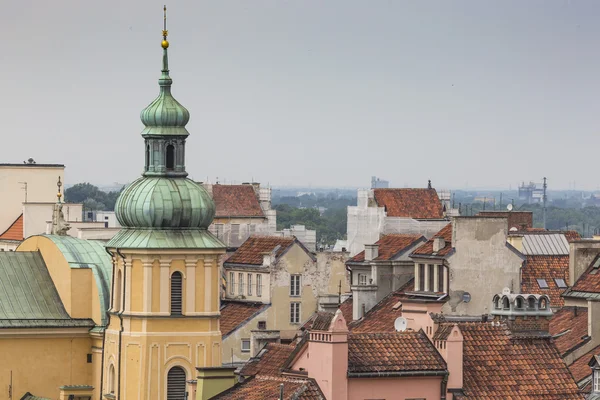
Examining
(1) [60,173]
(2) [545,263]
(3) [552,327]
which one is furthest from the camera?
(1) [60,173]

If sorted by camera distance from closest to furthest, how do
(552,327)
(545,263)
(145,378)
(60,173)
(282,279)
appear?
(145,378), (552,327), (545,263), (282,279), (60,173)

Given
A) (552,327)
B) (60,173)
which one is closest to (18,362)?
(552,327)

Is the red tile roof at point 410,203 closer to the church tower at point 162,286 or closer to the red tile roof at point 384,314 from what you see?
the red tile roof at point 384,314

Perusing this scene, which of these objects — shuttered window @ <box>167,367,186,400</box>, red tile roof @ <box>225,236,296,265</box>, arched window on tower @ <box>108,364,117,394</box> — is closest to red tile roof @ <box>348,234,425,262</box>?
red tile roof @ <box>225,236,296,265</box>

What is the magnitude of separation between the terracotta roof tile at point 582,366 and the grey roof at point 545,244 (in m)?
35.1

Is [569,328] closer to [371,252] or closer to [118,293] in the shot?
[118,293]

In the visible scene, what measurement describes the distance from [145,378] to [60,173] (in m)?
57.9

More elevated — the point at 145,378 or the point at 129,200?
the point at 129,200

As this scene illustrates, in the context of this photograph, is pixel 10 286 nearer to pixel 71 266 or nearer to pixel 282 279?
pixel 71 266

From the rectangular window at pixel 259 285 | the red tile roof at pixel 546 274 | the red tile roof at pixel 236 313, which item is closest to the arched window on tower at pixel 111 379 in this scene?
the red tile roof at pixel 546 274

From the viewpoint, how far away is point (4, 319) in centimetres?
9069

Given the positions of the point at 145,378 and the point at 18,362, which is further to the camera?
the point at 18,362

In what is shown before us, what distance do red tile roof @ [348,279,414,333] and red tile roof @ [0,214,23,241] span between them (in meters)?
31.5

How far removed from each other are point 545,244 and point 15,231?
95.0 feet
